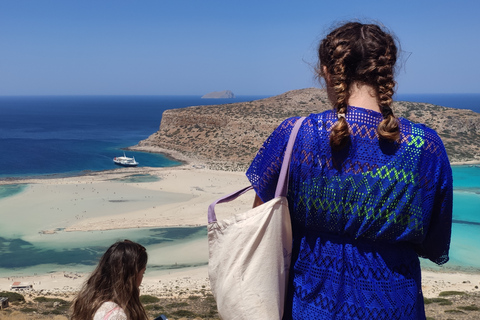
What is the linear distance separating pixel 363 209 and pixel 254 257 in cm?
45

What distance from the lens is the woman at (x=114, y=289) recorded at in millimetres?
2838

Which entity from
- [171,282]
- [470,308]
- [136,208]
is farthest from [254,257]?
[136,208]

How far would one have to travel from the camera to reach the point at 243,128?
230ft

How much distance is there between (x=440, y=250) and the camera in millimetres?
2062

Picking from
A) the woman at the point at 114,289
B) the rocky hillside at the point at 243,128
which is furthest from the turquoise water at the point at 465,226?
the woman at the point at 114,289

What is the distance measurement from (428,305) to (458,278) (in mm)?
6970

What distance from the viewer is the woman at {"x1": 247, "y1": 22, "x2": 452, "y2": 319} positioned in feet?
6.06

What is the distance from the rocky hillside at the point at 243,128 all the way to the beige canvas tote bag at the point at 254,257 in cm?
5389

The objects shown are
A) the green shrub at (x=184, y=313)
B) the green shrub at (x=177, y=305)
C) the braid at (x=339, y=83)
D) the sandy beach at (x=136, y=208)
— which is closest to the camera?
the braid at (x=339, y=83)

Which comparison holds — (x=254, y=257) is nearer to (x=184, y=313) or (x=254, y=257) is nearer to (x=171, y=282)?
(x=184, y=313)

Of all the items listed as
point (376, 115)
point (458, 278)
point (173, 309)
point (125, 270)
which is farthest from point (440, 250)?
point (458, 278)

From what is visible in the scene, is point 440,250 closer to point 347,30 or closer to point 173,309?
point 347,30

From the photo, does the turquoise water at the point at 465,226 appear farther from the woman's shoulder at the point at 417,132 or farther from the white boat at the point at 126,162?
the white boat at the point at 126,162

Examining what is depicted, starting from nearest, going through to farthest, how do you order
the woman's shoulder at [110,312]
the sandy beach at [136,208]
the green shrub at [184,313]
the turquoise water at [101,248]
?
A: 1. the woman's shoulder at [110,312]
2. the green shrub at [184,313]
3. the sandy beach at [136,208]
4. the turquoise water at [101,248]
